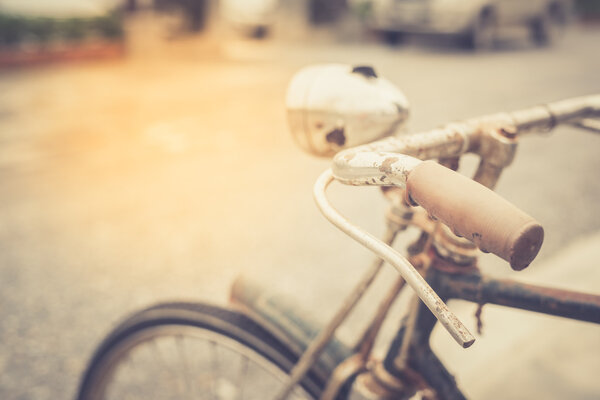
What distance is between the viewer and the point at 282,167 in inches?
161

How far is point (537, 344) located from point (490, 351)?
0.21 metres

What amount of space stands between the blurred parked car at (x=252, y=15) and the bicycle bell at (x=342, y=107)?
10393 mm

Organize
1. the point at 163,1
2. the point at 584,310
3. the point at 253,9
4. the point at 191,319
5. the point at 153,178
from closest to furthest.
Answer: the point at 584,310 → the point at 191,319 → the point at 153,178 → the point at 253,9 → the point at 163,1

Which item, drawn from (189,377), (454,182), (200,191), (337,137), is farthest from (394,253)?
(200,191)

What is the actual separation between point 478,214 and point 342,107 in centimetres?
42

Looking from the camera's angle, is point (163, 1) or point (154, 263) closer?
point (154, 263)

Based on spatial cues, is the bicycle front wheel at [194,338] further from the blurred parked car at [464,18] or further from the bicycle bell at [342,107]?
the blurred parked car at [464,18]

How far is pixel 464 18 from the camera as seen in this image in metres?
8.94

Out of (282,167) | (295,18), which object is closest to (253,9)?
(295,18)

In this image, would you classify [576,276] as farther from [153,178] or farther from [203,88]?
[203,88]

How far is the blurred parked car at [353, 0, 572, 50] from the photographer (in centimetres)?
901

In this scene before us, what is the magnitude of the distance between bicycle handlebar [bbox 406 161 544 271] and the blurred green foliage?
885cm

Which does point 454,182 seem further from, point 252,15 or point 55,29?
point 252,15

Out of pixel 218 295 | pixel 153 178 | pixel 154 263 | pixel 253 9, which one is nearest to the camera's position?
pixel 218 295
